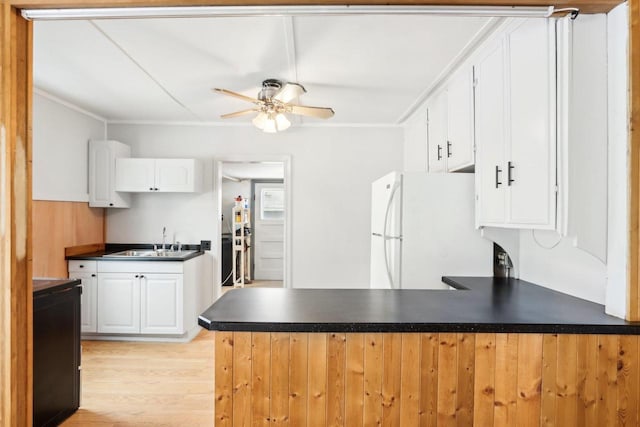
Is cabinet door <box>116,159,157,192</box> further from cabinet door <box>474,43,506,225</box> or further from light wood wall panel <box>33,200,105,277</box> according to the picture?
cabinet door <box>474,43,506,225</box>

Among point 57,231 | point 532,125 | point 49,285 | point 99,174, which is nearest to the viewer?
point 532,125

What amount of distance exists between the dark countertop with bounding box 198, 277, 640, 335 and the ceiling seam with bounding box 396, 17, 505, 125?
4.79 ft

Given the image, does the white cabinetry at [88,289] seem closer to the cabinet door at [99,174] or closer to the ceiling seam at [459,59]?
the cabinet door at [99,174]

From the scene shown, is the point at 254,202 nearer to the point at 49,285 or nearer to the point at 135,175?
the point at 135,175

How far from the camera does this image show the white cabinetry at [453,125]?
2.46m

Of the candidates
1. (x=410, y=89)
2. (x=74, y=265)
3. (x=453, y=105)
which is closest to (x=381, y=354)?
(x=453, y=105)

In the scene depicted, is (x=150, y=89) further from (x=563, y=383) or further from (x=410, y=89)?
(x=563, y=383)

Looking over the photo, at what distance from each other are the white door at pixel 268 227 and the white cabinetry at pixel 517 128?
5411mm

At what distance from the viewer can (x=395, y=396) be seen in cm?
149

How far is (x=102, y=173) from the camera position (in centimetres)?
399


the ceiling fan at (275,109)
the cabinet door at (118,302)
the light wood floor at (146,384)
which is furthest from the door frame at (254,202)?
the ceiling fan at (275,109)

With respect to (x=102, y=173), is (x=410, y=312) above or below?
below

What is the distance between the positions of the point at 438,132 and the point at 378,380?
2.15m

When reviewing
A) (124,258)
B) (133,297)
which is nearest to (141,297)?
(133,297)
